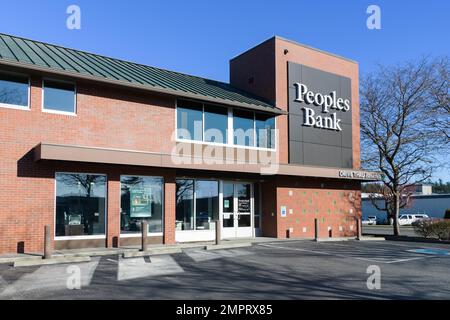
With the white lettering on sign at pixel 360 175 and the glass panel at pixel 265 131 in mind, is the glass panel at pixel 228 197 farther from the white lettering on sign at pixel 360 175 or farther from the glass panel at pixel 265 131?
the white lettering on sign at pixel 360 175

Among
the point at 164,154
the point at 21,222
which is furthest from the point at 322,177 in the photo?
the point at 21,222

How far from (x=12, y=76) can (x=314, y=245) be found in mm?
12255

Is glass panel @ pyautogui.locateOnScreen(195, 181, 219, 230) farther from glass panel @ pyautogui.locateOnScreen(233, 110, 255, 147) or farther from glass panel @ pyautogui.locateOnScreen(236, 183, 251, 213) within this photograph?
glass panel @ pyautogui.locateOnScreen(233, 110, 255, 147)

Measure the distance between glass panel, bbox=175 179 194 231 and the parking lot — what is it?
9.55 feet

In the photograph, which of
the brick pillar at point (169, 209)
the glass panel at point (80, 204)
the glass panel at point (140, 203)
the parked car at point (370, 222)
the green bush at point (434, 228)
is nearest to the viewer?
the glass panel at point (80, 204)

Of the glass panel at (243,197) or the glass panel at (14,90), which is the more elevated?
the glass panel at (14,90)

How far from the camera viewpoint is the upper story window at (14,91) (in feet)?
42.5

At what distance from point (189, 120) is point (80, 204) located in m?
5.33

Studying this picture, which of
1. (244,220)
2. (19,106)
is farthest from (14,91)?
(244,220)

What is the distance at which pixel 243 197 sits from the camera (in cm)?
1905

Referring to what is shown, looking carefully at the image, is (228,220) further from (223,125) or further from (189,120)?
(189,120)

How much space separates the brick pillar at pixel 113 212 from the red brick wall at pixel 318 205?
7564mm

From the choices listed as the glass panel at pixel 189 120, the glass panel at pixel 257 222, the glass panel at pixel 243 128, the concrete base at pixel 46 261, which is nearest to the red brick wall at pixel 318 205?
the glass panel at pixel 257 222

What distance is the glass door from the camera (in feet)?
59.9
